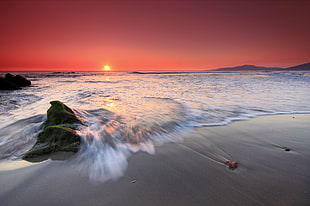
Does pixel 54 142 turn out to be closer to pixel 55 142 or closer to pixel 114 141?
pixel 55 142

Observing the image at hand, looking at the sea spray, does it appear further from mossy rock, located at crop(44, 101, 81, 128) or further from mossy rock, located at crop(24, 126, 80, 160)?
mossy rock, located at crop(44, 101, 81, 128)

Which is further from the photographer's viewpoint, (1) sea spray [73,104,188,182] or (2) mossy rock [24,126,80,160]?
(2) mossy rock [24,126,80,160]

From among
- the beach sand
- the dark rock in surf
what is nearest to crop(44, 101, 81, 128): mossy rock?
the dark rock in surf

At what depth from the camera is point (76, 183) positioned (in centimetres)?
203

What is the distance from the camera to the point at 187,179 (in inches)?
82.6

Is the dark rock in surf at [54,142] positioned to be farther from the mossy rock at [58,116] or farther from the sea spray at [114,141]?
the mossy rock at [58,116]

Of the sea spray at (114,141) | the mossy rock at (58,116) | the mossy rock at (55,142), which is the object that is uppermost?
the mossy rock at (58,116)

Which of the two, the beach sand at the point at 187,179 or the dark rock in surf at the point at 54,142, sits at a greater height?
the dark rock in surf at the point at 54,142

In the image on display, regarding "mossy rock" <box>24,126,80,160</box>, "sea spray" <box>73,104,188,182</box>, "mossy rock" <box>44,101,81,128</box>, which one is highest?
"mossy rock" <box>44,101,81,128</box>

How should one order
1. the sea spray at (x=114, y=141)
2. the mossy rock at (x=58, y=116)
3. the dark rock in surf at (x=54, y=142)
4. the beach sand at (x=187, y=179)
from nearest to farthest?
the beach sand at (x=187, y=179), the sea spray at (x=114, y=141), the dark rock in surf at (x=54, y=142), the mossy rock at (x=58, y=116)

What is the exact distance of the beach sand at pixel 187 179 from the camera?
69.5 inches

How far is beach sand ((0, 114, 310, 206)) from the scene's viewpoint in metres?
1.77

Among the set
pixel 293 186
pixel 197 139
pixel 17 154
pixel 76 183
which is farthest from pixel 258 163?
pixel 17 154

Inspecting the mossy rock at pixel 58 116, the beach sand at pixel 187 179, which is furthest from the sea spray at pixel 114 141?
the mossy rock at pixel 58 116
